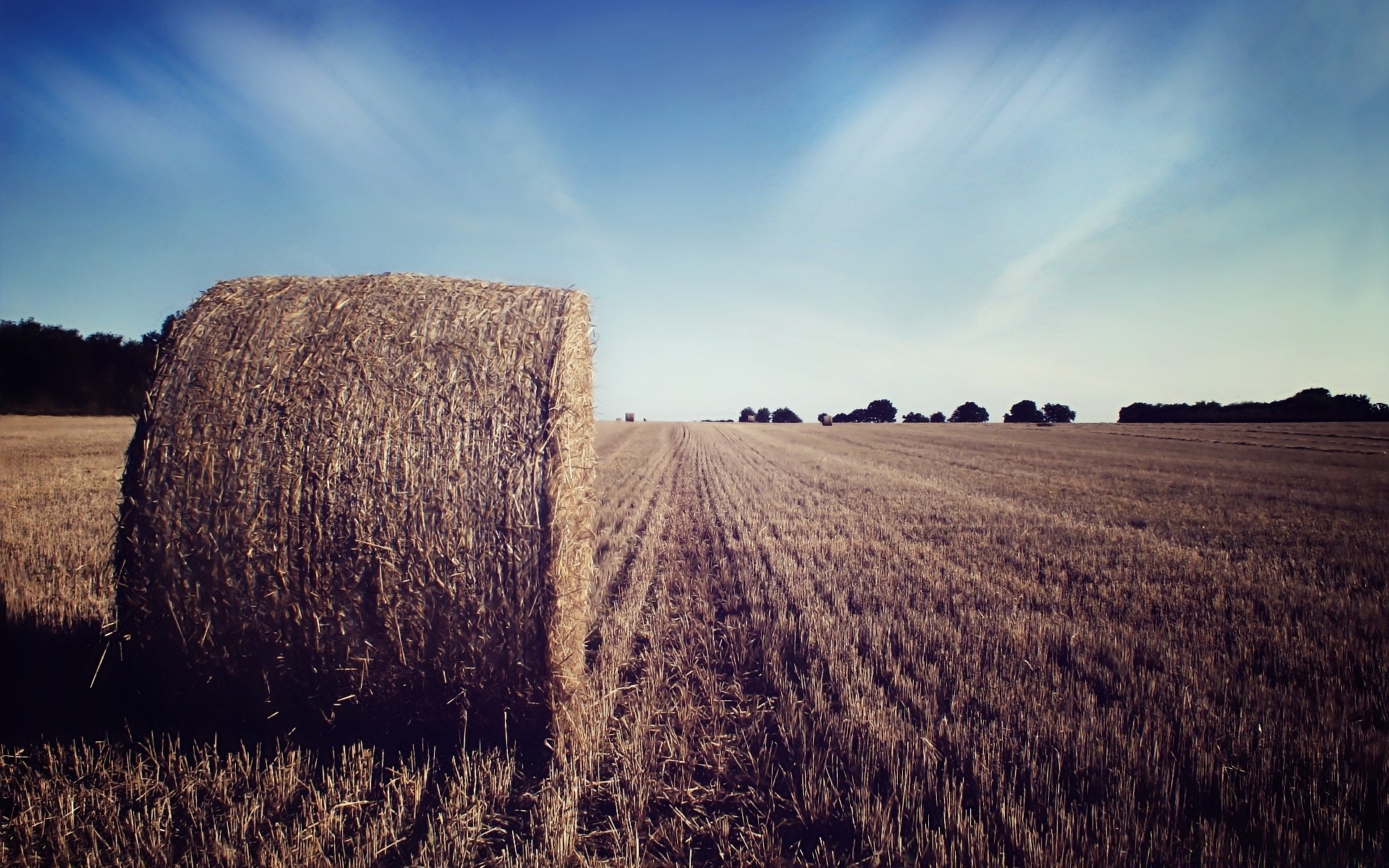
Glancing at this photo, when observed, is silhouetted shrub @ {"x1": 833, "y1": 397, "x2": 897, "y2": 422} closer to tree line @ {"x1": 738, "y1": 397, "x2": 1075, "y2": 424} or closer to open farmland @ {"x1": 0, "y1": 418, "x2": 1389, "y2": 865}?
tree line @ {"x1": 738, "y1": 397, "x2": 1075, "y2": 424}

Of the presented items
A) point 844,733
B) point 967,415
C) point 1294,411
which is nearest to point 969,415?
point 967,415

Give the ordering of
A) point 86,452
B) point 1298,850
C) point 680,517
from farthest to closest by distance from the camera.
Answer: point 86,452, point 680,517, point 1298,850

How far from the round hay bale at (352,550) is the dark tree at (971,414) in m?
73.4

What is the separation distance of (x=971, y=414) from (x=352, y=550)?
75.1 m

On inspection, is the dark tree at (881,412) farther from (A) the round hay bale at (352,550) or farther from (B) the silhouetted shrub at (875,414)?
(A) the round hay bale at (352,550)

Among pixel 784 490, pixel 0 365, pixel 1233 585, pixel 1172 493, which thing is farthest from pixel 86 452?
pixel 0 365

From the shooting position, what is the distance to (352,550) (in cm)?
323

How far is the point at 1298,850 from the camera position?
2355 mm

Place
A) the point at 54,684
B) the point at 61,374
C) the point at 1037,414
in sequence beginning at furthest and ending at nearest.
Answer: the point at 1037,414, the point at 61,374, the point at 54,684

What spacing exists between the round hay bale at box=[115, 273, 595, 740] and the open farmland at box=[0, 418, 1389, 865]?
0.37 m

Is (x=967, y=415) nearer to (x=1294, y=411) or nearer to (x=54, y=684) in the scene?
(x=1294, y=411)

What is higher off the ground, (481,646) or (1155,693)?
(481,646)

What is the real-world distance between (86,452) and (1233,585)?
997 inches

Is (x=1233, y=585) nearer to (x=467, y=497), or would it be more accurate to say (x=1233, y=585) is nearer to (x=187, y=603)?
(x=467, y=497)
